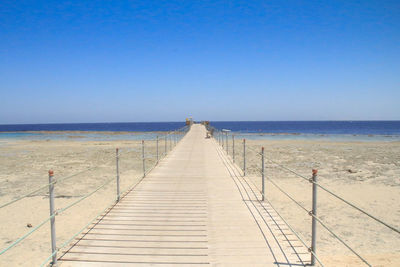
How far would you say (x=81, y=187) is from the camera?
1034 centimetres

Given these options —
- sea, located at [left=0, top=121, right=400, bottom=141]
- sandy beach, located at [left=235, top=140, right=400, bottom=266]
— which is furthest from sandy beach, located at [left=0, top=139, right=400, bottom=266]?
sea, located at [left=0, top=121, right=400, bottom=141]

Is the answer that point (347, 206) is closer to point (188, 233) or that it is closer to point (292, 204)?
point (292, 204)

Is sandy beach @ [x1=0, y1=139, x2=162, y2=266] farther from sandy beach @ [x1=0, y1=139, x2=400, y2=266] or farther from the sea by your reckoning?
the sea

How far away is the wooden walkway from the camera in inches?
130

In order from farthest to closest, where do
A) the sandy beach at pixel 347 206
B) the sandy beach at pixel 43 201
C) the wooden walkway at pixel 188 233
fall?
the sandy beach at pixel 43 201
the sandy beach at pixel 347 206
the wooden walkway at pixel 188 233

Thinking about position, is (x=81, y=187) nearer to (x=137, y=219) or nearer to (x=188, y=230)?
(x=137, y=219)

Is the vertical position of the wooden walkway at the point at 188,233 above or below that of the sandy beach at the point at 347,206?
above

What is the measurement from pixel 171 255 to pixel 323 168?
12368 mm

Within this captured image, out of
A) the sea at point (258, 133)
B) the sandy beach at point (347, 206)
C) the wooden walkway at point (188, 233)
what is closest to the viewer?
the wooden walkway at point (188, 233)

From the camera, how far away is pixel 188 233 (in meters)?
4.07

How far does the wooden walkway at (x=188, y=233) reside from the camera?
10.9 ft

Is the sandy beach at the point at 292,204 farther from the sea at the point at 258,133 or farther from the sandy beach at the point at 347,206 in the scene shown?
the sea at the point at 258,133

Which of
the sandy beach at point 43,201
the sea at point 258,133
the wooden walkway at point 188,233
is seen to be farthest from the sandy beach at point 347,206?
the sandy beach at point 43,201

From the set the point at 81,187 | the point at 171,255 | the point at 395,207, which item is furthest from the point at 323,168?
the point at 171,255
